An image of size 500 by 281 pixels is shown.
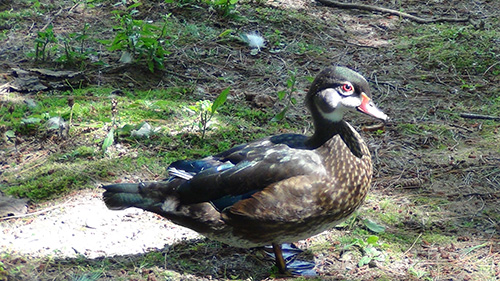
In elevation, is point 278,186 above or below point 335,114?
below

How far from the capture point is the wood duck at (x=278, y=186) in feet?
9.88

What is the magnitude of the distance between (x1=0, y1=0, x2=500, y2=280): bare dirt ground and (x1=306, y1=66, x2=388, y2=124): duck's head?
0.80 metres

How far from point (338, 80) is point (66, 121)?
2163 millimetres

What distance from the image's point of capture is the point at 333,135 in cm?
324

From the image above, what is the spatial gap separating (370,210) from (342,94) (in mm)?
931

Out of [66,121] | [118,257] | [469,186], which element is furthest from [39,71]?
[469,186]

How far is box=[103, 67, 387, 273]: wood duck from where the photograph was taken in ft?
9.88

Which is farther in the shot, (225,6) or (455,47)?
(225,6)

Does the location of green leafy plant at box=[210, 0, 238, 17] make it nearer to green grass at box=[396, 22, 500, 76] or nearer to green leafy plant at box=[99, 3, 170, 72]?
green leafy plant at box=[99, 3, 170, 72]

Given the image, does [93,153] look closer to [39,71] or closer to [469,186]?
[39,71]

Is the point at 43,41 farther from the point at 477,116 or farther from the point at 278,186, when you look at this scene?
the point at 477,116

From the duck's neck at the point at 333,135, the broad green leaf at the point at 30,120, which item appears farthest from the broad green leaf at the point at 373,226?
the broad green leaf at the point at 30,120

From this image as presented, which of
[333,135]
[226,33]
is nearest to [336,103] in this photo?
[333,135]

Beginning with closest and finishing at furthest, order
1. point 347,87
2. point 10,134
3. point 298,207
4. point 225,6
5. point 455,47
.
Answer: point 298,207 < point 347,87 < point 10,134 < point 455,47 < point 225,6
